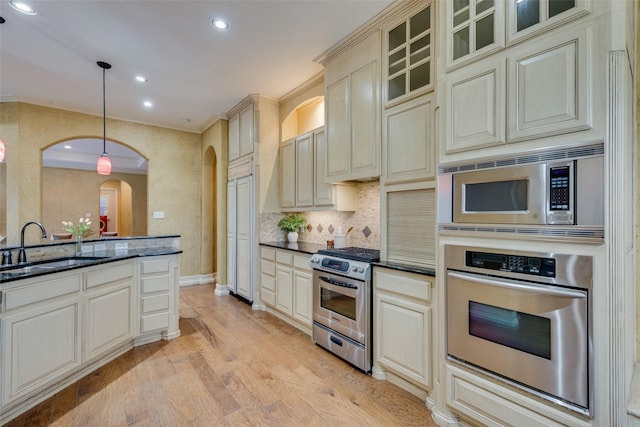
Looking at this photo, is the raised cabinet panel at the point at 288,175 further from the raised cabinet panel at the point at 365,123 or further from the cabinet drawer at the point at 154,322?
the cabinet drawer at the point at 154,322

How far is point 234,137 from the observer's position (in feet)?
16.3

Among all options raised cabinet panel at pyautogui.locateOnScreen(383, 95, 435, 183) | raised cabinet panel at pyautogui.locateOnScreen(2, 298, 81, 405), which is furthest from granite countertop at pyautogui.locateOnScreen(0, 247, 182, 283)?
raised cabinet panel at pyautogui.locateOnScreen(383, 95, 435, 183)

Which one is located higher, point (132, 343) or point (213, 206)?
point (213, 206)

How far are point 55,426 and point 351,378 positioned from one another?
2058 mm

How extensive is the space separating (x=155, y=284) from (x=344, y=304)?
2.05m

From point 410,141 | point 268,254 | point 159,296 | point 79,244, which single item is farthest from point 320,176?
point 79,244

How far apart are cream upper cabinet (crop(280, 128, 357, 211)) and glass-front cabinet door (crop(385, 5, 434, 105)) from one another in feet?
3.38

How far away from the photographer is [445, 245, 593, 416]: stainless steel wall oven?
1.37 m

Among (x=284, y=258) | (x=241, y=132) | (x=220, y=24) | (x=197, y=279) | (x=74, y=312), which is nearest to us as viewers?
(x=74, y=312)

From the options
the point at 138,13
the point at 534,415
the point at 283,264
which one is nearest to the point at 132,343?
the point at 283,264

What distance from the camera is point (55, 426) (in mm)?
1919

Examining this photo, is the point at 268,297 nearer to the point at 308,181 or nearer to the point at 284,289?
the point at 284,289

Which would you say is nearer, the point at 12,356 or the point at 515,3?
the point at 515,3

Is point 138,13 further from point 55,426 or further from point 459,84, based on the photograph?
point 55,426
